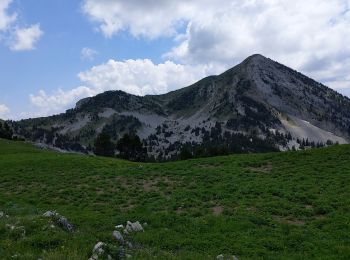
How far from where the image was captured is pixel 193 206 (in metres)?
29.1

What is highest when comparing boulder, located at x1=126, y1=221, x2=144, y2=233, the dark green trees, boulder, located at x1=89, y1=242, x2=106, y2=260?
the dark green trees

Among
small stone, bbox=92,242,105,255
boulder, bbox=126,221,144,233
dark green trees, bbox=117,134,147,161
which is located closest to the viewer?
small stone, bbox=92,242,105,255

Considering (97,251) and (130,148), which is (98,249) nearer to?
(97,251)

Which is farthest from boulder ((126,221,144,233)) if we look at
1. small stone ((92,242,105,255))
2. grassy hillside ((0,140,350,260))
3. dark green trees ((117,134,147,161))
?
dark green trees ((117,134,147,161))

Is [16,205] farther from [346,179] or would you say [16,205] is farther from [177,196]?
[346,179]

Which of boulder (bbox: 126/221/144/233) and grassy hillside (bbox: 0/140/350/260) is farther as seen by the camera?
boulder (bbox: 126/221/144/233)

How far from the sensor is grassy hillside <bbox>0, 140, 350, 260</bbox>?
707 inches

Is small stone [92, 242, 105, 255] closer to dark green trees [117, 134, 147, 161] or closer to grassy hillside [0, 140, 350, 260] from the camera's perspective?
grassy hillside [0, 140, 350, 260]

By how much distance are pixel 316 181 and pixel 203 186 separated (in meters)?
10.0

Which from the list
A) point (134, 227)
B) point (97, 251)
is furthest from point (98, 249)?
point (134, 227)

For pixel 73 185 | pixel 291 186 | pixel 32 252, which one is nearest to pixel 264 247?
pixel 32 252

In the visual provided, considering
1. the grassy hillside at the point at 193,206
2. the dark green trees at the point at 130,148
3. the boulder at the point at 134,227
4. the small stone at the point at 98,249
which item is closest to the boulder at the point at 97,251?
the small stone at the point at 98,249

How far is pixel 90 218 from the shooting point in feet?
85.1

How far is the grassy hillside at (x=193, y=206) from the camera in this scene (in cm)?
1795
